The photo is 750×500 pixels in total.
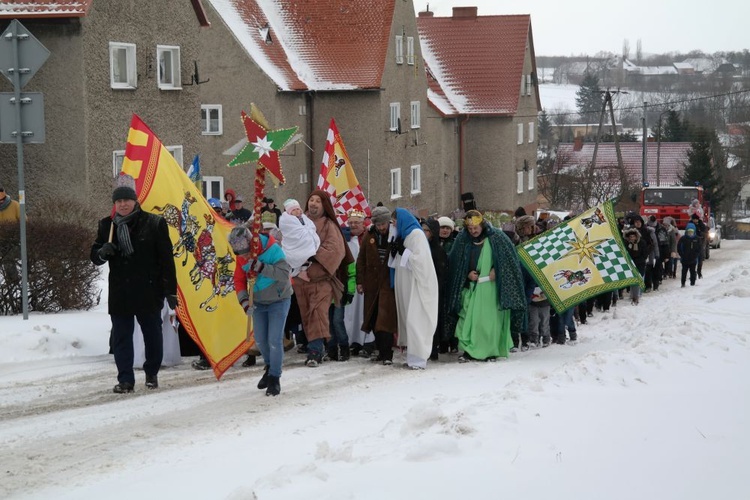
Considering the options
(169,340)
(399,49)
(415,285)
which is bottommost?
(169,340)

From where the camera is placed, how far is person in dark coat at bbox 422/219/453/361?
515 inches

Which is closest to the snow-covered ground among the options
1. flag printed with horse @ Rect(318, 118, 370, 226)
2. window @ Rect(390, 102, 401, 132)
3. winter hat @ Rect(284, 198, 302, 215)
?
winter hat @ Rect(284, 198, 302, 215)

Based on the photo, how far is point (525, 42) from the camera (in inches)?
2093

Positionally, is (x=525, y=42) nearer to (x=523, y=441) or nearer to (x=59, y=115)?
(x=59, y=115)

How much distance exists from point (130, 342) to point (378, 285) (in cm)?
352

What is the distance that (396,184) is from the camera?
43375mm

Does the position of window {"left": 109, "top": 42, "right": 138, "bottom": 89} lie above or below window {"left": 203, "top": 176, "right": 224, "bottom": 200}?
above

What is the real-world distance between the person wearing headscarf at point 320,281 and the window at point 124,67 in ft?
50.9

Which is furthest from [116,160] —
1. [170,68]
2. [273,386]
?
[273,386]

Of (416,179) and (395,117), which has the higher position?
(395,117)

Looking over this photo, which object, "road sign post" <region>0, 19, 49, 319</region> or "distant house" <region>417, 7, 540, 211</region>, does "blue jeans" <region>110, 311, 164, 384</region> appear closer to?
"road sign post" <region>0, 19, 49, 319</region>

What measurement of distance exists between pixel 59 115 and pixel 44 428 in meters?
18.3

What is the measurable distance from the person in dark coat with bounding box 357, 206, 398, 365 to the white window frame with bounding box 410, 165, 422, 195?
3241 centimetres

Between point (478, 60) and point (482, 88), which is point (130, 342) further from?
point (478, 60)
